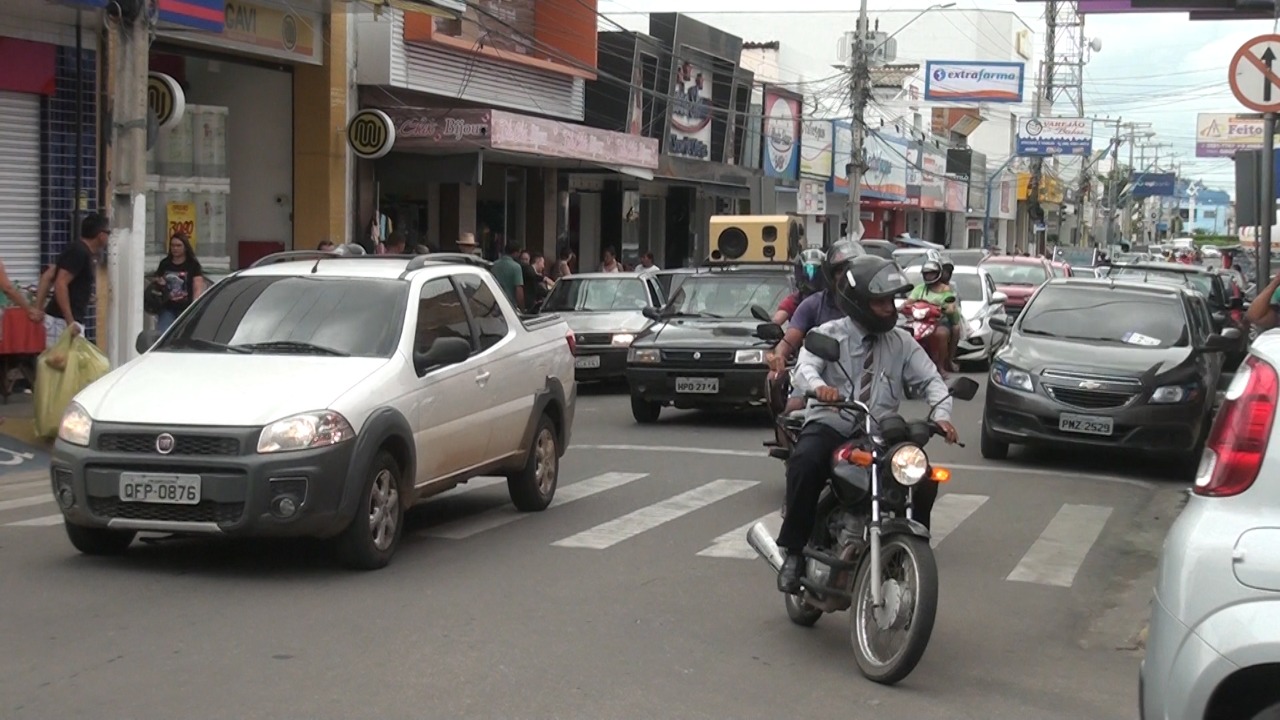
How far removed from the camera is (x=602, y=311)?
66.2 ft

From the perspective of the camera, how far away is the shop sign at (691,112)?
36688 mm

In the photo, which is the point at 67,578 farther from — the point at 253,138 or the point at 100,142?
the point at 253,138

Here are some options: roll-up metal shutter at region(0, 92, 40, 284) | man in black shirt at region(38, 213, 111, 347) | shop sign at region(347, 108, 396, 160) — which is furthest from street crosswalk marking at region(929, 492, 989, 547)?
shop sign at region(347, 108, 396, 160)

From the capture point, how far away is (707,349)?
15.7 meters

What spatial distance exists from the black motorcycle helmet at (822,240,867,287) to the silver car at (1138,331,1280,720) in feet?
10.1

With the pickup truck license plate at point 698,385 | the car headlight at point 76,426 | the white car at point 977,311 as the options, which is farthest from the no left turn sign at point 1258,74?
the white car at point 977,311

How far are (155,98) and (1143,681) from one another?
15.6 metres

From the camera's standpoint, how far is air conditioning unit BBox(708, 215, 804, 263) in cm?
3025

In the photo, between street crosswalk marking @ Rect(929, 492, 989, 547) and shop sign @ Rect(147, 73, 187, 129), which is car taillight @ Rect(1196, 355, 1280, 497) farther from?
shop sign @ Rect(147, 73, 187, 129)

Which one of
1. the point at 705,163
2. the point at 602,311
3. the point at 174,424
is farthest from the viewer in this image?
the point at 705,163

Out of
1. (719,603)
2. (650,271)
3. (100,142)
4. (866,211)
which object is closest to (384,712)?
(719,603)

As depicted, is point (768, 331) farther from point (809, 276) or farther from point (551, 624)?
point (551, 624)

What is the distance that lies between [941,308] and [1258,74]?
405 centimetres

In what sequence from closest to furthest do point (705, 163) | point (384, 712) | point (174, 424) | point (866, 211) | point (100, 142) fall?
point (384, 712)
point (174, 424)
point (100, 142)
point (705, 163)
point (866, 211)
